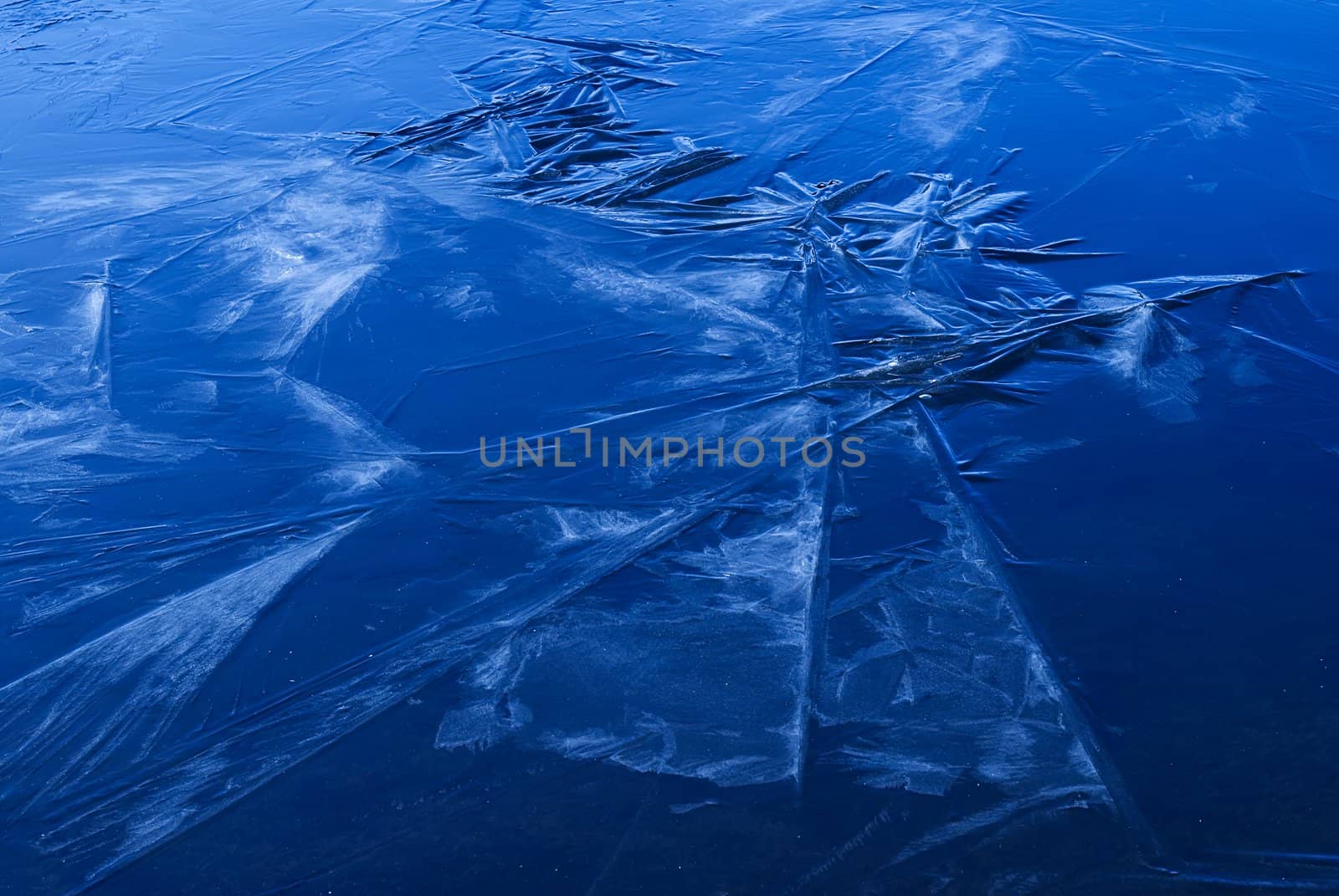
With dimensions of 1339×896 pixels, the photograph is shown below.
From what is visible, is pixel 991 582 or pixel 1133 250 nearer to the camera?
pixel 991 582

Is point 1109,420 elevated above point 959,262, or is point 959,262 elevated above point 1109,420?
point 959,262

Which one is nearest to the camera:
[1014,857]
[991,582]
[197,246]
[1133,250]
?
[1014,857]

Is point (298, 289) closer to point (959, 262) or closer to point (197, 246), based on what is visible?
point (197, 246)

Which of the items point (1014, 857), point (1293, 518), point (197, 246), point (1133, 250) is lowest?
point (1014, 857)

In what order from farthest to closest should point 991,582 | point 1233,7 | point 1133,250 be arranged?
1. point 1233,7
2. point 1133,250
3. point 991,582

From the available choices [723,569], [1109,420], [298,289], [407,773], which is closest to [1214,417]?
[1109,420]

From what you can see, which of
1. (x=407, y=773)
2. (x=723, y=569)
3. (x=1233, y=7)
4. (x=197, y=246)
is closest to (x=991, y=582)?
(x=723, y=569)
